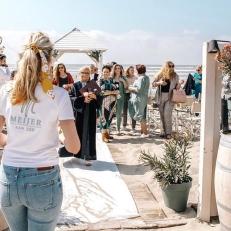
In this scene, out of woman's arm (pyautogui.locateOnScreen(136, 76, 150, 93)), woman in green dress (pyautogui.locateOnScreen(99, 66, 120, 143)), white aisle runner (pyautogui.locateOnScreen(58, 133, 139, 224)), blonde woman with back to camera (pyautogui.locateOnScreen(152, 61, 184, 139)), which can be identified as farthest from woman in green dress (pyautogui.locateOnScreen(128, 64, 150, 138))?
white aisle runner (pyautogui.locateOnScreen(58, 133, 139, 224))

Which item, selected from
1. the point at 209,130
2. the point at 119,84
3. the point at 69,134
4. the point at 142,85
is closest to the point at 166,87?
the point at 142,85

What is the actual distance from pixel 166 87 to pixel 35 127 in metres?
6.47

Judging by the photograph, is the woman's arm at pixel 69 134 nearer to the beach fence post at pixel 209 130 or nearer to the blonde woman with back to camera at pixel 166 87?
the beach fence post at pixel 209 130

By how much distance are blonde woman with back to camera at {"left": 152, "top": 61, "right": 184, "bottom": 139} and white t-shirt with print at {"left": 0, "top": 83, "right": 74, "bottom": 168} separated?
20.6ft

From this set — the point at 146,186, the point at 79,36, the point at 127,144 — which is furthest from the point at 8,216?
the point at 79,36

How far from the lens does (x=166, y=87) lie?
821 centimetres

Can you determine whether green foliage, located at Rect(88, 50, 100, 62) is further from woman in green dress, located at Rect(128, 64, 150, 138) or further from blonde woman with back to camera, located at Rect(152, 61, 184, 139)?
blonde woman with back to camera, located at Rect(152, 61, 184, 139)

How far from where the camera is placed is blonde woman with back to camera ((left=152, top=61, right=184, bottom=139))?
26.6 ft

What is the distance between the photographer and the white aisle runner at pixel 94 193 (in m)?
4.16

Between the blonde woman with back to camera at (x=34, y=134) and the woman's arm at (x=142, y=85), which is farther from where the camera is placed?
the woman's arm at (x=142, y=85)

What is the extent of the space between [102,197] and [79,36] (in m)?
10.2

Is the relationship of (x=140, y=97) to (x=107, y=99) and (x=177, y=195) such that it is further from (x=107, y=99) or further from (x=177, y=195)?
(x=177, y=195)

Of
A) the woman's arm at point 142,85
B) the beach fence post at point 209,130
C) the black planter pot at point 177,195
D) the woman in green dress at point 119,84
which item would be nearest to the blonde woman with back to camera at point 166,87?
the woman's arm at point 142,85

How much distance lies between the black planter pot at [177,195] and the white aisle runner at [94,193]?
42 centimetres
